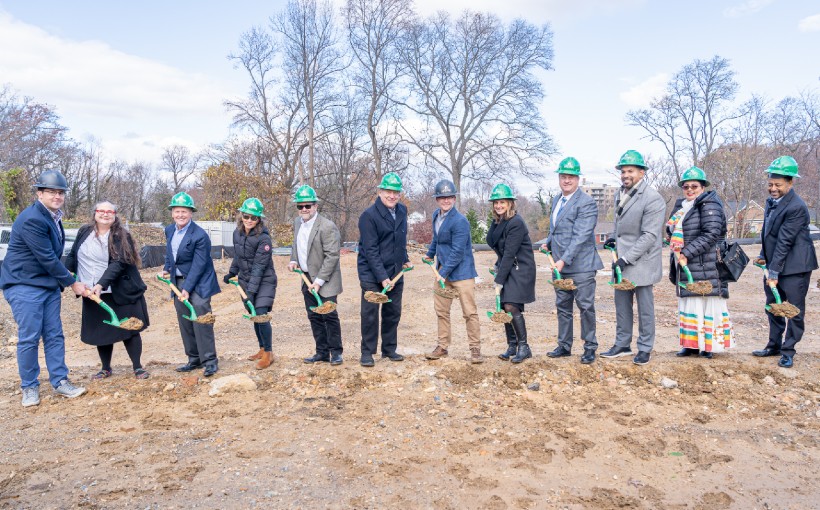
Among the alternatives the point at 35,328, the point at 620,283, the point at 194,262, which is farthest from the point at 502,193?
the point at 35,328

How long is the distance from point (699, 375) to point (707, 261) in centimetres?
113

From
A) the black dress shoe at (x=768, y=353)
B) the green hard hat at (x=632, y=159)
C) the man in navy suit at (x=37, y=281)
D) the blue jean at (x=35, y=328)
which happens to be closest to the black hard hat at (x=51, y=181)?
the man in navy suit at (x=37, y=281)

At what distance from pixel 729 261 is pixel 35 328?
6.63 metres

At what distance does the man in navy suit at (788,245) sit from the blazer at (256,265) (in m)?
5.13

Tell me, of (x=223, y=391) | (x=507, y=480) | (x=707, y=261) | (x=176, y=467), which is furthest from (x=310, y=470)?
(x=707, y=261)

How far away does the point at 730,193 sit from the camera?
126 ft

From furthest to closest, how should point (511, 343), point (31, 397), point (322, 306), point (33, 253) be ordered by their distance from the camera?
point (511, 343), point (322, 306), point (31, 397), point (33, 253)

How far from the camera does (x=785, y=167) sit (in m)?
5.34

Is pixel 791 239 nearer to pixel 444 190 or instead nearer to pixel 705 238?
pixel 705 238

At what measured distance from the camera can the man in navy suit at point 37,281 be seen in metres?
4.92

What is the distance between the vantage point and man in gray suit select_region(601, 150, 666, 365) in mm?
5336

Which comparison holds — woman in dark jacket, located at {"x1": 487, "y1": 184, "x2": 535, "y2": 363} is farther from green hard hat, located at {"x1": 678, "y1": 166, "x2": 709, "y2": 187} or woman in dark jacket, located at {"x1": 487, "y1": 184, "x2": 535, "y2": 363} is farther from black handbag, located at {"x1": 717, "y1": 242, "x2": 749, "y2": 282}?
black handbag, located at {"x1": 717, "y1": 242, "x2": 749, "y2": 282}

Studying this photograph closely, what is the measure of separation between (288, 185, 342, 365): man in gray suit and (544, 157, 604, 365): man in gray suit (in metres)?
2.30

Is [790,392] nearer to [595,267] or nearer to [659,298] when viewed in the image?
[595,267]
